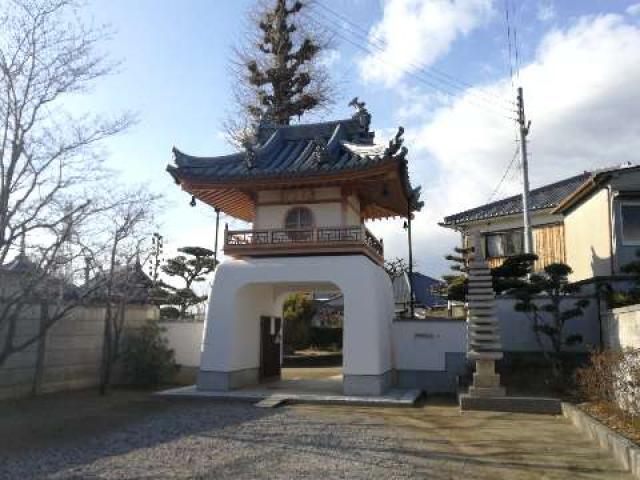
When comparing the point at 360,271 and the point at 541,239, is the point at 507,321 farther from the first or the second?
the point at 541,239

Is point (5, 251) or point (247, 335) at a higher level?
point (5, 251)

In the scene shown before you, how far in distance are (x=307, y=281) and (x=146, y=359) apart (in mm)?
5506

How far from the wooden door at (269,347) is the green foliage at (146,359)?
9.51ft

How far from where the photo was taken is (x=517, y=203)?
79.4ft

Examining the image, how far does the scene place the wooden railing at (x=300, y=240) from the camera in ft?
49.3

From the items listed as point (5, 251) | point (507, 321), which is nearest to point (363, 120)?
point (507, 321)

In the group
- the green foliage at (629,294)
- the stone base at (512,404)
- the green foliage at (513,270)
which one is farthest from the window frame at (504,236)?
the stone base at (512,404)

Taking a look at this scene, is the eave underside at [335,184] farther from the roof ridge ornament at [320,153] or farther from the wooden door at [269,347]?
the wooden door at [269,347]

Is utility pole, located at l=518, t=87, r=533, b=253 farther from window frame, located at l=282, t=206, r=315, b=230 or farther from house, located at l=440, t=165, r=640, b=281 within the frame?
window frame, located at l=282, t=206, r=315, b=230

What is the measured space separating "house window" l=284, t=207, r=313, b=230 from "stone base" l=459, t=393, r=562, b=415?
651 cm

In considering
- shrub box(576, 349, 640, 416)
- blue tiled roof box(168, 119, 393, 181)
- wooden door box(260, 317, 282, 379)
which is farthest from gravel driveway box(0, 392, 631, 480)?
blue tiled roof box(168, 119, 393, 181)

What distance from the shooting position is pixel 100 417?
437 inches

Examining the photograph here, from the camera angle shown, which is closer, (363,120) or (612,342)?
(612,342)

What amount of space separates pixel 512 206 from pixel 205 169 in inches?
549
